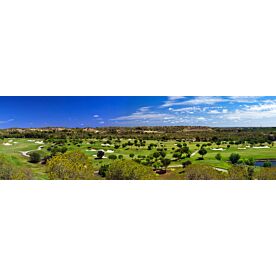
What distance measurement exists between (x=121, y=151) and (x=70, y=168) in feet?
3.75

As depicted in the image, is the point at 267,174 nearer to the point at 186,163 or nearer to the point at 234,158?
the point at 234,158

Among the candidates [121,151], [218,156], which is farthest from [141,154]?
[218,156]

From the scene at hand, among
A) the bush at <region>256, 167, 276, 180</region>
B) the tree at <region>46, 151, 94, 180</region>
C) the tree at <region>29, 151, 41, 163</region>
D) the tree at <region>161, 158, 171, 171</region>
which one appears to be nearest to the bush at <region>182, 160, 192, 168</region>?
the tree at <region>161, 158, 171, 171</region>

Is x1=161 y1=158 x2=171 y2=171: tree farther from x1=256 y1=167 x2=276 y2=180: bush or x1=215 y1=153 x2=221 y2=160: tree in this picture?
x1=256 y1=167 x2=276 y2=180: bush

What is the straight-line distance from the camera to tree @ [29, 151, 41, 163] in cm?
783

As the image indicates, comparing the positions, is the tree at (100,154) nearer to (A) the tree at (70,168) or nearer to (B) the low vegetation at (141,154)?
(B) the low vegetation at (141,154)

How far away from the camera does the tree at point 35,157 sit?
25.7 ft

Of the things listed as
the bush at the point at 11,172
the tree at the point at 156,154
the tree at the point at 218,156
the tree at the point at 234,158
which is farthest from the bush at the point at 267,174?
the bush at the point at 11,172

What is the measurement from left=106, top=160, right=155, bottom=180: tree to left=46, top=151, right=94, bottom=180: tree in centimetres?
50

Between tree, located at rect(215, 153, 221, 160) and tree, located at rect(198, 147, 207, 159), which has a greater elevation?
tree, located at rect(198, 147, 207, 159)
